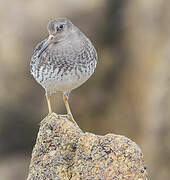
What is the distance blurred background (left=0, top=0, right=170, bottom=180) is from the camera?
72.4 ft

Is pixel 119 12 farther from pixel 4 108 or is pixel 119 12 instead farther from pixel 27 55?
pixel 4 108

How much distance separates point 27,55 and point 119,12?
12.1ft

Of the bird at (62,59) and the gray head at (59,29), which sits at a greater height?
the gray head at (59,29)

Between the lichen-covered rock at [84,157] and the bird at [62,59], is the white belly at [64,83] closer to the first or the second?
the bird at [62,59]

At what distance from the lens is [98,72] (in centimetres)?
2291

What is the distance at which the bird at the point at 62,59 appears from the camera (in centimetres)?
1134

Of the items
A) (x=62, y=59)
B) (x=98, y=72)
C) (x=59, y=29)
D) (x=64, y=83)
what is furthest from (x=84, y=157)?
(x=98, y=72)

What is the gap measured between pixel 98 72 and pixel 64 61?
11.5 meters

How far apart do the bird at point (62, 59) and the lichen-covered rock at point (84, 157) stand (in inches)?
79.0

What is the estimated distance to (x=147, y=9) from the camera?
22906 mm

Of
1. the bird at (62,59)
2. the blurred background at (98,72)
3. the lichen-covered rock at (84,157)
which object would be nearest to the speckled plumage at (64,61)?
the bird at (62,59)

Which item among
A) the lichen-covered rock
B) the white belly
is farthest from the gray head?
the lichen-covered rock

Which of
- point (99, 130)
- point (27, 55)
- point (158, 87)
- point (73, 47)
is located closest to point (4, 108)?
point (27, 55)

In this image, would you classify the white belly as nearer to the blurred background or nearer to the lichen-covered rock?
Answer: the lichen-covered rock
